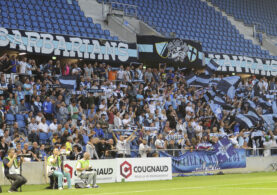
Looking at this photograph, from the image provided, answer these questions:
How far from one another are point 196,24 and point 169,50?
25.1ft

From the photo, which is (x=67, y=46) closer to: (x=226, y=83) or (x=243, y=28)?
(x=226, y=83)

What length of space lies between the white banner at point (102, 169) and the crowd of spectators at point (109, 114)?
18.1 inches

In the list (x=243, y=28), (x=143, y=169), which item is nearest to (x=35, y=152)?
(x=143, y=169)

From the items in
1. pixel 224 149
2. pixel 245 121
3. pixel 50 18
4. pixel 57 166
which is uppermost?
pixel 50 18

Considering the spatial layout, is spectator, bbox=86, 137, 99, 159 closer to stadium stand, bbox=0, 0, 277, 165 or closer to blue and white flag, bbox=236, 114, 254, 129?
stadium stand, bbox=0, 0, 277, 165

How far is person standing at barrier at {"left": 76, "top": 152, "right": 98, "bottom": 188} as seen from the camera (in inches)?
662

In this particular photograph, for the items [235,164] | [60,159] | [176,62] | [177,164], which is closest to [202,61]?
[176,62]

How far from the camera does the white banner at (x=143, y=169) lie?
63.8 ft

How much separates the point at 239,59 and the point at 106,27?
9383 mm

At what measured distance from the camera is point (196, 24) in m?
37.0

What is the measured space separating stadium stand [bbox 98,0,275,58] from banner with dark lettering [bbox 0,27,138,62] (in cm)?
526

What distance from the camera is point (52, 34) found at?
2558cm

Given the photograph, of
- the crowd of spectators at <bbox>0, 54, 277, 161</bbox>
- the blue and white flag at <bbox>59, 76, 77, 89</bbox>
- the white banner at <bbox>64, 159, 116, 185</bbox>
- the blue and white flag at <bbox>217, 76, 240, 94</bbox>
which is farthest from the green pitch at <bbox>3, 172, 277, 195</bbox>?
the blue and white flag at <bbox>217, 76, 240, 94</bbox>

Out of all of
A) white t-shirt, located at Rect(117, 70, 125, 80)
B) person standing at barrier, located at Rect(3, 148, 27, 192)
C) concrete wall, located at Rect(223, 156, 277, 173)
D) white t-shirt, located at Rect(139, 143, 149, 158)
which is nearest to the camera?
person standing at barrier, located at Rect(3, 148, 27, 192)
